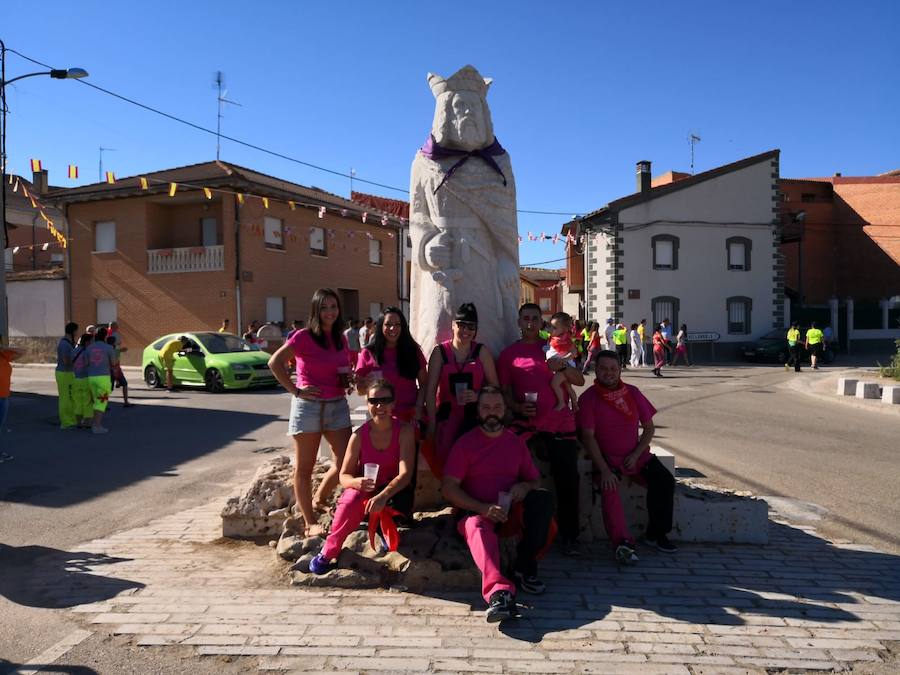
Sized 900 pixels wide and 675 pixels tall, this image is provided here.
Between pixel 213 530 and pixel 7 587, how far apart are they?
139 cm

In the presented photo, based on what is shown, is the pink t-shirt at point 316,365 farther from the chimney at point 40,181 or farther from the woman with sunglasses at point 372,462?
the chimney at point 40,181

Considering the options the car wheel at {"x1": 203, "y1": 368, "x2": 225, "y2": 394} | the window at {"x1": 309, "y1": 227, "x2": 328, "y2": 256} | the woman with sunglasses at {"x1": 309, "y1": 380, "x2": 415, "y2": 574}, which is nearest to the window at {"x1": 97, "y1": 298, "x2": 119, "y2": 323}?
the window at {"x1": 309, "y1": 227, "x2": 328, "y2": 256}

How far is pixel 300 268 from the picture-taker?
80.1ft

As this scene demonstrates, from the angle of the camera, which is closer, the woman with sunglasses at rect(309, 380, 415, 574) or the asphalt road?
the woman with sunglasses at rect(309, 380, 415, 574)

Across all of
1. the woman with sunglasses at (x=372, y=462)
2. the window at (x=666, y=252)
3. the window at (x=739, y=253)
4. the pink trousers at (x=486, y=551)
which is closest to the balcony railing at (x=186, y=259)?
the window at (x=666, y=252)

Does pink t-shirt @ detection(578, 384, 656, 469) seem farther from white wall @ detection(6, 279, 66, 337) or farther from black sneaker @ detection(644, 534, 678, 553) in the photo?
white wall @ detection(6, 279, 66, 337)

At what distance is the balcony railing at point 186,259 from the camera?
2192 cm

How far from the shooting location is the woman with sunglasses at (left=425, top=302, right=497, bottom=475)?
14.7ft

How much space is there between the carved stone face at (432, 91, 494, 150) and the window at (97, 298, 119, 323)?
70.5 feet

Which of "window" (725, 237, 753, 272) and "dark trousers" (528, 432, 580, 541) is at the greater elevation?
"window" (725, 237, 753, 272)

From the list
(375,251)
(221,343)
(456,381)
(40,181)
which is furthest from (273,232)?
(456,381)

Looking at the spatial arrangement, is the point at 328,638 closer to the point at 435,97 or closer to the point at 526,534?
the point at 526,534

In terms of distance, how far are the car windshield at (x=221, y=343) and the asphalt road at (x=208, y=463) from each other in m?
2.01

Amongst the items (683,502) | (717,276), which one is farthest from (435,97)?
(717,276)
